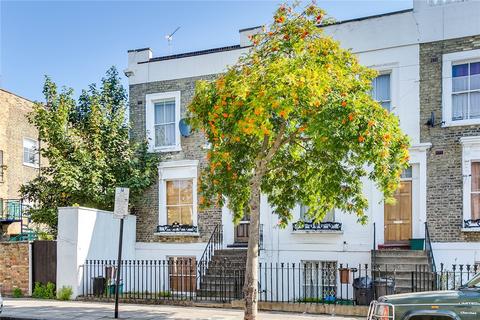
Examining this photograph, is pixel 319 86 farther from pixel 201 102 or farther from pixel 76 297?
pixel 76 297

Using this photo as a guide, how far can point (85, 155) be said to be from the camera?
59.8 ft

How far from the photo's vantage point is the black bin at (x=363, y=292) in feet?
44.1

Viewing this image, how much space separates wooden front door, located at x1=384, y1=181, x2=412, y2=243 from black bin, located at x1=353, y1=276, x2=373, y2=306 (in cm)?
335

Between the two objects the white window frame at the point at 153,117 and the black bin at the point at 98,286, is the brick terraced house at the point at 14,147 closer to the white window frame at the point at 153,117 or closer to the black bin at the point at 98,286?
the white window frame at the point at 153,117

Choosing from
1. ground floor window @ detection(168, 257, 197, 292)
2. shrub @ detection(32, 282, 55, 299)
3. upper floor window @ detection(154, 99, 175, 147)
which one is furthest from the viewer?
upper floor window @ detection(154, 99, 175, 147)

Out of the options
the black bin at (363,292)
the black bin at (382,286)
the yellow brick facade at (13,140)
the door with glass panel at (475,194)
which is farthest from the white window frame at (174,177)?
the yellow brick facade at (13,140)

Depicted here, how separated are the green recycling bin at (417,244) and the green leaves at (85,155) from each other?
900cm

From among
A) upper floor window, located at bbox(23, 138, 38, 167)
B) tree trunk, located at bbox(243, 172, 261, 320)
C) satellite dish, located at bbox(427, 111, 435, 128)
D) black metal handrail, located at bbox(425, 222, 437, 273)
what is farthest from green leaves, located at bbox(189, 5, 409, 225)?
upper floor window, located at bbox(23, 138, 38, 167)

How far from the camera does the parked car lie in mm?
7547

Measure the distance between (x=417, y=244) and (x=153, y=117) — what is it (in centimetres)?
1013

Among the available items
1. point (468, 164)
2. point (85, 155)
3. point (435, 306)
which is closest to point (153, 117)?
point (85, 155)

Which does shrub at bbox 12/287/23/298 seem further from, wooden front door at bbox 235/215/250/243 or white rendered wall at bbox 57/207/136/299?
wooden front door at bbox 235/215/250/243

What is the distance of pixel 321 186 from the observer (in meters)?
12.3

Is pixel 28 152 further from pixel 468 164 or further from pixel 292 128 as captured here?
pixel 468 164
